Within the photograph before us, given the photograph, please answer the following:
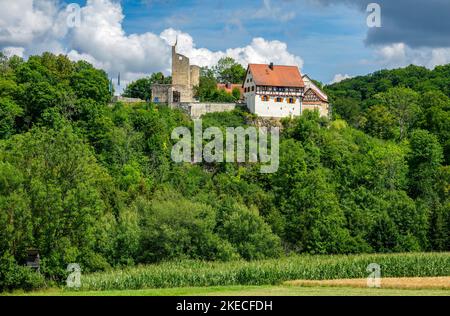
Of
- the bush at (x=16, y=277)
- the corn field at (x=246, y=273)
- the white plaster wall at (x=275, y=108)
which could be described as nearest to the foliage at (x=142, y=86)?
the white plaster wall at (x=275, y=108)

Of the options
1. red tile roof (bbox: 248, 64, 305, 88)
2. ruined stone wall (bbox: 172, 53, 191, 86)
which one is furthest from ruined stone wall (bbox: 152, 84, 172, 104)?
red tile roof (bbox: 248, 64, 305, 88)

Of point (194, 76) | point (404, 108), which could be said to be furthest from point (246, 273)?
point (404, 108)

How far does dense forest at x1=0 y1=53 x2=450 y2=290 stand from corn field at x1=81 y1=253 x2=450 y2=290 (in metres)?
3.30

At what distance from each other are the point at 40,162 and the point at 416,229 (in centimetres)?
3125

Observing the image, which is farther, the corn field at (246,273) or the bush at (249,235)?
the bush at (249,235)

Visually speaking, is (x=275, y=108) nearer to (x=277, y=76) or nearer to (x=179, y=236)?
(x=277, y=76)

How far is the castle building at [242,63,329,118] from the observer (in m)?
65.9

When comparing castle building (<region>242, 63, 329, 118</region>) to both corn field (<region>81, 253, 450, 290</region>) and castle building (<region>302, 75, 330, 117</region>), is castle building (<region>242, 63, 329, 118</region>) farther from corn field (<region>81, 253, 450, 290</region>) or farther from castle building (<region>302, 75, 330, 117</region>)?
corn field (<region>81, 253, 450, 290</region>)

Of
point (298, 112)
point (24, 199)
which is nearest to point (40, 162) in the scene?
point (24, 199)

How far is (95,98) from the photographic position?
200 feet

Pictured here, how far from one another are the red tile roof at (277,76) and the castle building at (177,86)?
674 centimetres

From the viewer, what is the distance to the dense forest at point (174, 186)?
1492 inches

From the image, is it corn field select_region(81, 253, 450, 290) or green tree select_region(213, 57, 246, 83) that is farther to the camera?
green tree select_region(213, 57, 246, 83)

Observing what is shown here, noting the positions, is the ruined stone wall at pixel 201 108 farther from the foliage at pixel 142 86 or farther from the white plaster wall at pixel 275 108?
the foliage at pixel 142 86
